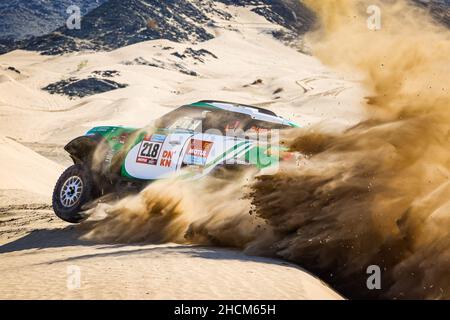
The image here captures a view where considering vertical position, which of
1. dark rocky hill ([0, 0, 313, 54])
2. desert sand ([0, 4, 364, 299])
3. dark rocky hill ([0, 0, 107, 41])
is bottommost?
dark rocky hill ([0, 0, 107, 41])

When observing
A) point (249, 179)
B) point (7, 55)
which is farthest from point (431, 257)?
point (7, 55)

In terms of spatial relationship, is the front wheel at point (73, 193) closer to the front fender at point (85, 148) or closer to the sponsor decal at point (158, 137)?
the front fender at point (85, 148)

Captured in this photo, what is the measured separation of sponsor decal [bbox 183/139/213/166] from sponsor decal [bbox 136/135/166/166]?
56cm

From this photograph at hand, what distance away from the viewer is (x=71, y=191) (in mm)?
10156

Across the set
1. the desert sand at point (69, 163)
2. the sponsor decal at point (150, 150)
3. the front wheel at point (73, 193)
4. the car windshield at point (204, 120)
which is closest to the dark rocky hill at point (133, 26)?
the desert sand at point (69, 163)

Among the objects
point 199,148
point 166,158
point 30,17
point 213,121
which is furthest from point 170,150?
point 30,17

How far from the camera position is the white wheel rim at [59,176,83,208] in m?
10.1

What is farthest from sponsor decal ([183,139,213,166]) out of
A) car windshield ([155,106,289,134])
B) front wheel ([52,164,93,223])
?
front wheel ([52,164,93,223])

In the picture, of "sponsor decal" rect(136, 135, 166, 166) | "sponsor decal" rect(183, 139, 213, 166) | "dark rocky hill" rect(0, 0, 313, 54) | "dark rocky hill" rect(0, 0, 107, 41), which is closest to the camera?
"sponsor decal" rect(183, 139, 213, 166)

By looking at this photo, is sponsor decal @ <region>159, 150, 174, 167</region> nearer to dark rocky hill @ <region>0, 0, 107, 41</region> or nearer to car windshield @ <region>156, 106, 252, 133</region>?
car windshield @ <region>156, 106, 252, 133</region>

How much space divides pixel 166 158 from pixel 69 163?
562 inches

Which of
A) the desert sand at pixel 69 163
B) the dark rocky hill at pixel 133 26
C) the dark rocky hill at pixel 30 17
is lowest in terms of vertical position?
the dark rocky hill at pixel 30 17

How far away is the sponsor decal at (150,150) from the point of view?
9.41m
